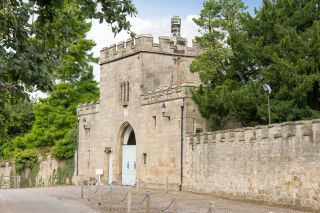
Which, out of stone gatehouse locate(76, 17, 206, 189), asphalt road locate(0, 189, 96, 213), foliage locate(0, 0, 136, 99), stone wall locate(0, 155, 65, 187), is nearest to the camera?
foliage locate(0, 0, 136, 99)

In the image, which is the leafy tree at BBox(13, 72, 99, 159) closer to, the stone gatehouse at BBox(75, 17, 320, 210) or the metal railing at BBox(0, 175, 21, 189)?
the metal railing at BBox(0, 175, 21, 189)

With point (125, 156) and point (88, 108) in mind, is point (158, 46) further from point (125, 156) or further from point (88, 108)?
point (88, 108)

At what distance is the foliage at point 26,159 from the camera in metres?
47.9

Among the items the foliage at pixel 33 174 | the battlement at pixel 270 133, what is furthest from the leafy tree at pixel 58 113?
the battlement at pixel 270 133

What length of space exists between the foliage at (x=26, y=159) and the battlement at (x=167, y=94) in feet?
53.2

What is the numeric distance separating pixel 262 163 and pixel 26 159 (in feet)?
94.4

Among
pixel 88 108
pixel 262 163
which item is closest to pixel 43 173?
pixel 88 108

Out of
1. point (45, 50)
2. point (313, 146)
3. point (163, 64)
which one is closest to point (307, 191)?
point (313, 146)

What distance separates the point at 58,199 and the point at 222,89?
28.7 ft

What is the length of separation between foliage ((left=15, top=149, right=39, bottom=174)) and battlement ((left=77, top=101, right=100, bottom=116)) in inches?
261

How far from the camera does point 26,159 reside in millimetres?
47969

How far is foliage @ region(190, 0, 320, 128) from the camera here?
24453mm

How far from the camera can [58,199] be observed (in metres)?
26.2

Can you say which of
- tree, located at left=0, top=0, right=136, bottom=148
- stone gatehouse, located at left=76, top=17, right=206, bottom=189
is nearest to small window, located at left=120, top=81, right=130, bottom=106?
stone gatehouse, located at left=76, top=17, right=206, bottom=189
